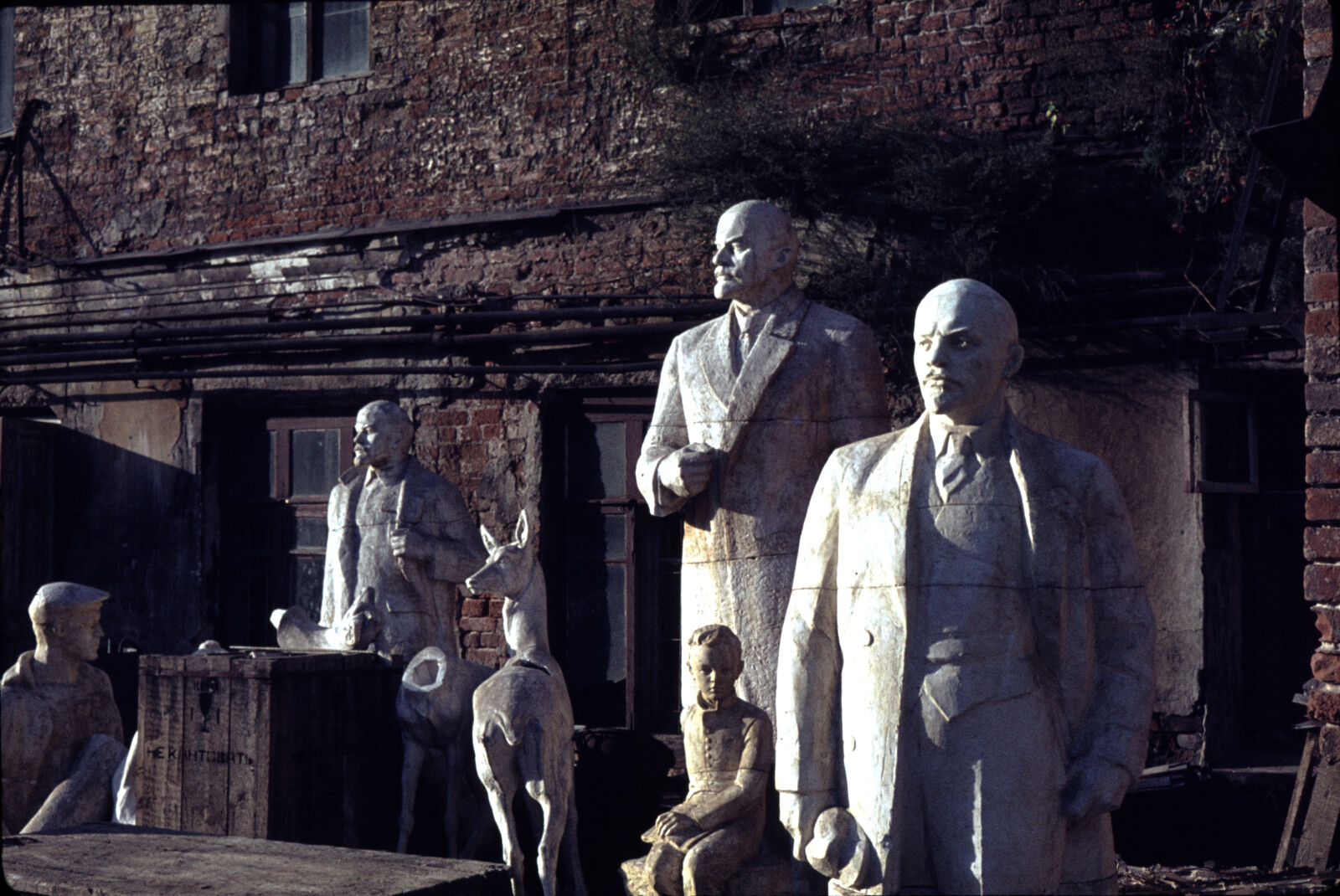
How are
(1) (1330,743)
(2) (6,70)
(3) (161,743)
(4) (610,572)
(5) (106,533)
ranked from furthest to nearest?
(2) (6,70) < (5) (106,533) < (4) (610,572) < (3) (161,743) < (1) (1330,743)

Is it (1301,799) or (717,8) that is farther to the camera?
(717,8)

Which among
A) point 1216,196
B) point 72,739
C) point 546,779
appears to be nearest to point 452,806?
point 546,779

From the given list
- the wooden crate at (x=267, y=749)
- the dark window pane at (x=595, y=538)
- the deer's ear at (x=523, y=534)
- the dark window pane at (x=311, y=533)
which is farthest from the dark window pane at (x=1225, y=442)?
the dark window pane at (x=311, y=533)

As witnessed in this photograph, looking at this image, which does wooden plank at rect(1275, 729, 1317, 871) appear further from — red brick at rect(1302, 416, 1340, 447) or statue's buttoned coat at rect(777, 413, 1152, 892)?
statue's buttoned coat at rect(777, 413, 1152, 892)

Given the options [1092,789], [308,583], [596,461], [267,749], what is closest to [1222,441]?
[596,461]

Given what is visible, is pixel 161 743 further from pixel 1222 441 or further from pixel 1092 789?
pixel 1222 441

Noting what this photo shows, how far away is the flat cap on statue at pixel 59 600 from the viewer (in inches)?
231

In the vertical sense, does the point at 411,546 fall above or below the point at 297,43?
below

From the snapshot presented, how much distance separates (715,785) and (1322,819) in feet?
8.31

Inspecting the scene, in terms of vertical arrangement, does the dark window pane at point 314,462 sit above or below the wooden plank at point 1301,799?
above

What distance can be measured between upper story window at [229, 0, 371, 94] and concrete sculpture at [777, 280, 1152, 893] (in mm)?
7699

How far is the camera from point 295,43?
413 inches

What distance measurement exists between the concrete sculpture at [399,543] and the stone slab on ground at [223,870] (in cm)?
276

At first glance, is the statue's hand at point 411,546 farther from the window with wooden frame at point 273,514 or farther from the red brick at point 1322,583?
the red brick at point 1322,583
